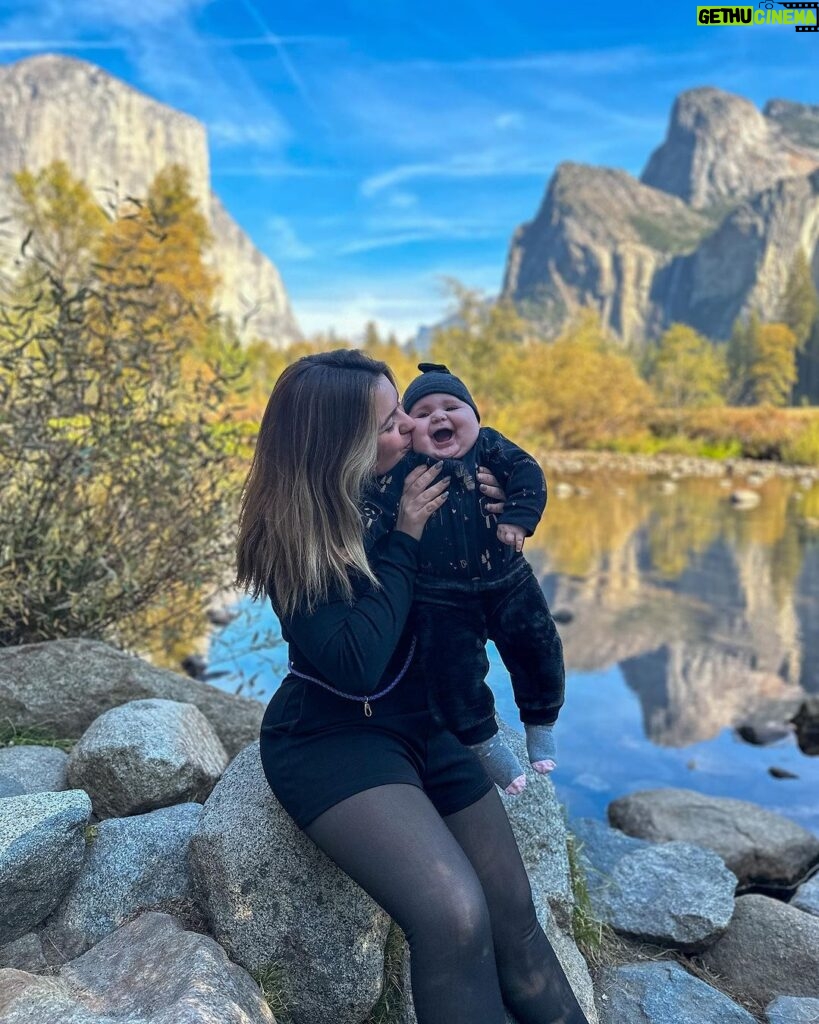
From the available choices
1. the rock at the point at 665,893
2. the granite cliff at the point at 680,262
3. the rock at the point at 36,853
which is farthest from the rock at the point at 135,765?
the granite cliff at the point at 680,262

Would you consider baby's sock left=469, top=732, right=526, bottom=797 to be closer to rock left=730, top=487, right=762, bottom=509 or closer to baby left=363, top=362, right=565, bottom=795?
baby left=363, top=362, right=565, bottom=795

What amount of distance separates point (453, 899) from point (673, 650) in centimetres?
743

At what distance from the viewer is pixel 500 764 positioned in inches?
92.0

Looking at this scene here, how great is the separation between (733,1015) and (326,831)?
1768 mm

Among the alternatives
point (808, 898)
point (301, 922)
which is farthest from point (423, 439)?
point (808, 898)

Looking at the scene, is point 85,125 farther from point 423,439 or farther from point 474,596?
point 474,596

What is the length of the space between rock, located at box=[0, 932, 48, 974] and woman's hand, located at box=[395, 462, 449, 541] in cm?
154

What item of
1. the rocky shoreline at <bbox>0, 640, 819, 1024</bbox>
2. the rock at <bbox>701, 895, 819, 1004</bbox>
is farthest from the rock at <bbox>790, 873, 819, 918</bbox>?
the rock at <bbox>701, 895, 819, 1004</bbox>

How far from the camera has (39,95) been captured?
595 feet

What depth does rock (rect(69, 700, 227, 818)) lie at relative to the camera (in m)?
2.83

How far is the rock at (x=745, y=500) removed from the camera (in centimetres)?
1934

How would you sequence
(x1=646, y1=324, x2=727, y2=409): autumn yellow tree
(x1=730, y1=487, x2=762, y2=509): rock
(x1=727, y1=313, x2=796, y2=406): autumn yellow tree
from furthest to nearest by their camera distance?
1. (x1=727, y1=313, x2=796, y2=406): autumn yellow tree
2. (x1=646, y1=324, x2=727, y2=409): autumn yellow tree
3. (x1=730, y1=487, x2=762, y2=509): rock

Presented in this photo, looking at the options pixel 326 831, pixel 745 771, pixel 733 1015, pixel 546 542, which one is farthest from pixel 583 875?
pixel 546 542

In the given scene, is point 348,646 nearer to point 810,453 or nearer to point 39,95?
point 810,453
